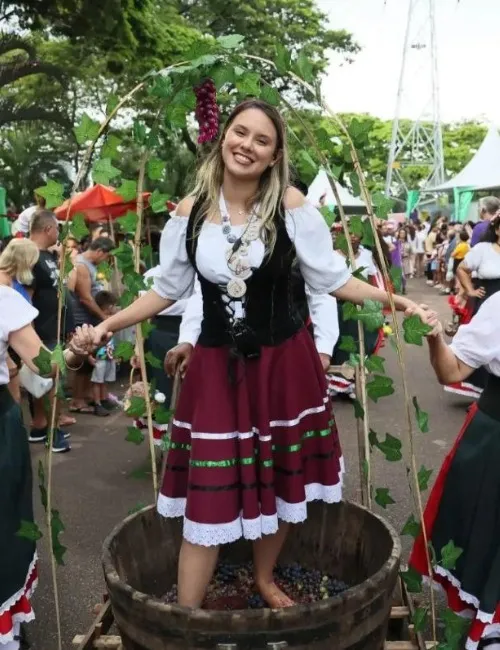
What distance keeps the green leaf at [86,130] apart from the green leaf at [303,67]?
64cm

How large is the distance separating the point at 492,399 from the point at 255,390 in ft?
2.82

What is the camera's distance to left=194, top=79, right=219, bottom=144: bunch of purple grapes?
222 cm

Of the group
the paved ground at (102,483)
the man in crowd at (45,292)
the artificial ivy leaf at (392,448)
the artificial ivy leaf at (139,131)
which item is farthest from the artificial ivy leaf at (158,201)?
the man in crowd at (45,292)

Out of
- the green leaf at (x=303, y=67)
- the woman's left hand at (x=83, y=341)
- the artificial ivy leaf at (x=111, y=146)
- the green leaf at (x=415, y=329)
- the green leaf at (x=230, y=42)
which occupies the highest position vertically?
the green leaf at (x=230, y=42)

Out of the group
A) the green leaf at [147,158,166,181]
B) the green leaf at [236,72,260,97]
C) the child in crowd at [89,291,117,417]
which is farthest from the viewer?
the child in crowd at [89,291,117,417]

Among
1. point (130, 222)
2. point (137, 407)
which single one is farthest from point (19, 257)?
point (137, 407)

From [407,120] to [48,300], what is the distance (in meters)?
44.8

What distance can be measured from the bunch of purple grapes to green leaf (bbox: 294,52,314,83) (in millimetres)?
329

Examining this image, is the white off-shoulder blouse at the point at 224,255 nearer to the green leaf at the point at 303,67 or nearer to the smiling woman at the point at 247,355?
the smiling woman at the point at 247,355

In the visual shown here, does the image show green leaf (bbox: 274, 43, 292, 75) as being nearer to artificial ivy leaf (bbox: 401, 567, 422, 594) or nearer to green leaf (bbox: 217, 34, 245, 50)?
green leaf (bbox: 217, 34, 245, 50)

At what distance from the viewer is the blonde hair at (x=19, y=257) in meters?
4.59

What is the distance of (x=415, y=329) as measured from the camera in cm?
187

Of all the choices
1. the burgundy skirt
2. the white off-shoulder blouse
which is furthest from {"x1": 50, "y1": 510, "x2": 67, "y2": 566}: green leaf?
the white off-shoulder blouse

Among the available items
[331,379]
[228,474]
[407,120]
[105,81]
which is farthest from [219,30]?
[407,120]
